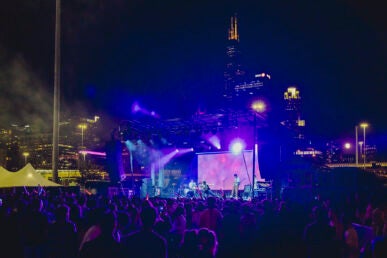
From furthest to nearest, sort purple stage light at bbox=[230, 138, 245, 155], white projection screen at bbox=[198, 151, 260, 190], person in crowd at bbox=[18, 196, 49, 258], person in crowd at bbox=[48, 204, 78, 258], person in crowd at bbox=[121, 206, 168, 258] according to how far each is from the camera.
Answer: purple stage light at bbox=[230, 138, 245, 155], white projection screen at bbox=[198, 151, 260, 190], person in crowd at bbox=[18, 196, 49, 258], person in crowd at bbox=[48, 204, 78, 258], person in crowd at bbox=[121, 206, 168, 258]

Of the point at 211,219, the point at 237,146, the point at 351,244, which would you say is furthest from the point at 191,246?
the point at 237,146

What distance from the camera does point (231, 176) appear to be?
27453 millimetres

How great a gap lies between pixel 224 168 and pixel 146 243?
23676 mm

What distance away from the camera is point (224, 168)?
2797 centimetres

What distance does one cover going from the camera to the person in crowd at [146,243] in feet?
14.9

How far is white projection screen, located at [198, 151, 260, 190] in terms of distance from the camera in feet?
87.1

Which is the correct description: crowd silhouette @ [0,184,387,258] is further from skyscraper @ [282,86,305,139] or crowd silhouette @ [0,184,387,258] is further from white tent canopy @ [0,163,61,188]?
skyscraper @ [282,86,305,139]

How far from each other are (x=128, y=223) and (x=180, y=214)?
1.20 m

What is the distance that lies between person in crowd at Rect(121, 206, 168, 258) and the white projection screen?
2086 cm

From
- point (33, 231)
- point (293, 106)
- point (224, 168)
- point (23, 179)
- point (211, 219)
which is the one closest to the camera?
point (33, 231)

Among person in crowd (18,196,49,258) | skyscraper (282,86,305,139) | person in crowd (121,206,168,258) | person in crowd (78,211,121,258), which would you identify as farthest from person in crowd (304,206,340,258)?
skyscraper (282,86,305,139)

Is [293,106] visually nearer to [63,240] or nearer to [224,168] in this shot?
[224,168]

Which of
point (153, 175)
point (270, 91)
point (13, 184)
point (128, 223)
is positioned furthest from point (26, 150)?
point (270, 91)

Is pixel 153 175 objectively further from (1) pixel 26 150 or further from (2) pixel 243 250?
(1) pixel 26 150
